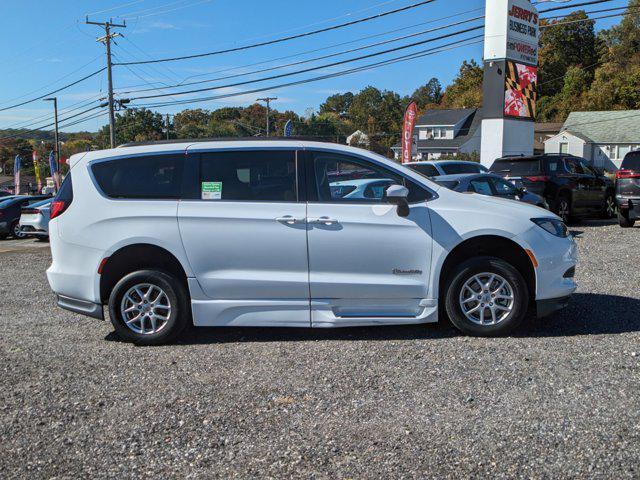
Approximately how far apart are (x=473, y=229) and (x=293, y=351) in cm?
197

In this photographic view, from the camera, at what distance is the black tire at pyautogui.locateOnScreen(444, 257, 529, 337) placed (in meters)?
5.79

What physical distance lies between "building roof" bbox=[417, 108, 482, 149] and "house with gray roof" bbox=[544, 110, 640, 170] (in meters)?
11.5

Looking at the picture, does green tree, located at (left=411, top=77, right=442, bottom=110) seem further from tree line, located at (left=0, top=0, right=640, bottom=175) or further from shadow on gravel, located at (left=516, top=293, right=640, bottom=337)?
shadow on gravel, located at (left=516, top=293, right=640, bottom=337)

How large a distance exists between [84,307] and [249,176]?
203 cm

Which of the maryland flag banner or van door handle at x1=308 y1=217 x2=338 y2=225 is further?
the maryland flag banner

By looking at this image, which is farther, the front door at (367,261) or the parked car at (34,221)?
the parked car at (34,221)

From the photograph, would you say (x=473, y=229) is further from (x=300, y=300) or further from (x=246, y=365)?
(x=246, y=365)

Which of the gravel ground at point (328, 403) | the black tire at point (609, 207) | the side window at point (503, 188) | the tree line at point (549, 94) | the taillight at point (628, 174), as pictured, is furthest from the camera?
the tree line at point (549, 94)

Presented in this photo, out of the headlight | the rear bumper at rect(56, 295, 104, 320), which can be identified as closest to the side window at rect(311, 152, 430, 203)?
the headlight

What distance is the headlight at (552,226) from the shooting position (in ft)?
19.5

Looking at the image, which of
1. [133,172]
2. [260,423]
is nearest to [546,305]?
[260,423]

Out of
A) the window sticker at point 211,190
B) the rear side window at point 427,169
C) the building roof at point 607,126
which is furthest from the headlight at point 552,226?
the building roof at point 607,126

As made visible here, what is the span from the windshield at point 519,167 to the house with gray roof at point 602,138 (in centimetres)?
4796

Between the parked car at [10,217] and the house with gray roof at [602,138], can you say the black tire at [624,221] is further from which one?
the house with gray roof at [602,138]
